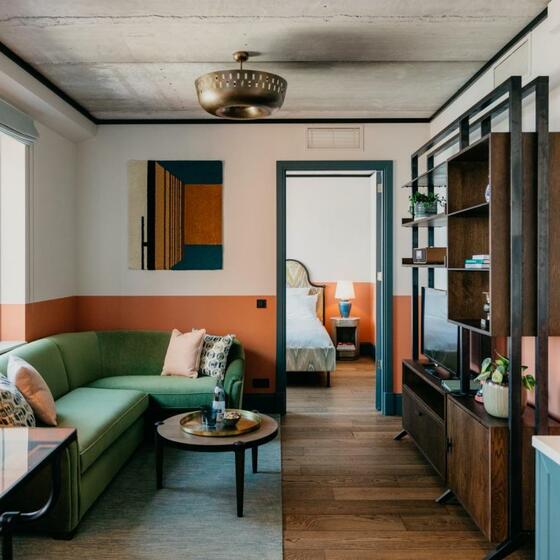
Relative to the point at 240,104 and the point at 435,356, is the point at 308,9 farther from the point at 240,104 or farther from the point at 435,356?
the point at 435,356

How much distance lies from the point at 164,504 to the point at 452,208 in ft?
7.72

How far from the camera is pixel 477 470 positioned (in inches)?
106

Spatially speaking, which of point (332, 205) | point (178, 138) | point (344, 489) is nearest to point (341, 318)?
point (332, 205)

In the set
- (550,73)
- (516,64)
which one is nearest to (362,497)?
(550,73)

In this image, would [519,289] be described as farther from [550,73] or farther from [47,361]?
[47,361]

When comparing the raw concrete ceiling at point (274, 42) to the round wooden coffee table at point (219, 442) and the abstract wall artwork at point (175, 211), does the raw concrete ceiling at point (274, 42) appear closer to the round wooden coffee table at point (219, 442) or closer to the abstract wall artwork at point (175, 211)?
the abstract wall artwork at point (175, 211)

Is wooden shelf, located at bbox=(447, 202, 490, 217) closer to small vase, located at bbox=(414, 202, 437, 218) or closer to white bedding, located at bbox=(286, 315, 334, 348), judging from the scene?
small vase, located at bbox=(414, 202, 437, 218)

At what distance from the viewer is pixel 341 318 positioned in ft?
25.4

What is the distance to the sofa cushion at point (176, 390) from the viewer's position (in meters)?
4.11

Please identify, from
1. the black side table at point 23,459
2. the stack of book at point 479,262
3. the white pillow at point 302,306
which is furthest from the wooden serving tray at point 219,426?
the white pillow at point 302,306

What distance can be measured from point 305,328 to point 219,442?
3668mm

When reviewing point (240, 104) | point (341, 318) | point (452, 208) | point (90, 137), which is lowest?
point (341, 318)

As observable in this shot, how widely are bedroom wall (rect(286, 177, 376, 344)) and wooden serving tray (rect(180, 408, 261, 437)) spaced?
4.77 m

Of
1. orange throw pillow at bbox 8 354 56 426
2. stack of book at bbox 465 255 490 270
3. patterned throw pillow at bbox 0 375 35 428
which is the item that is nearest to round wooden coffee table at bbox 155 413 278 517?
orange throw pillow at bbox 8 354 56 426
